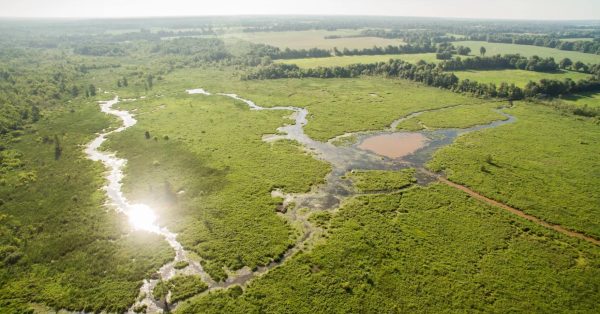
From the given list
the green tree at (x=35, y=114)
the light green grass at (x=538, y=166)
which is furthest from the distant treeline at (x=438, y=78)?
the green tree at (x=35, y=114)

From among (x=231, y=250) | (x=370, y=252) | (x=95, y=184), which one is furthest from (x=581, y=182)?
(x=95, y=184)

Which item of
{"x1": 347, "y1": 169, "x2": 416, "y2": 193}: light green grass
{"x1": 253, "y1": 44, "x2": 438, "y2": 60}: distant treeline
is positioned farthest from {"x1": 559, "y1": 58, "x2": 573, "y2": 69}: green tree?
{"x1": 347, "y1": 169, "x2": 416, "y2": 193}: light green grass

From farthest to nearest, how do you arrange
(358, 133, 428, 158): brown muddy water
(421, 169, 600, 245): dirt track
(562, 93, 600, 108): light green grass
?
(562, 93, 600, 108): light green grass → (358, 133, 428, 158): brown muddy water → (421, 169, 600, 245): dirt track

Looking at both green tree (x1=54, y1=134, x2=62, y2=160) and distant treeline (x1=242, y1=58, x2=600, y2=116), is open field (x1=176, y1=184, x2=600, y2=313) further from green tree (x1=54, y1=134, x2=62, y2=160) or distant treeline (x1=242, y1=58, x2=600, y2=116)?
distant treeline (x1=242, y1=58, x2=600, y2=116)

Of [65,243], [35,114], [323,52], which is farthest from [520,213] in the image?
[323,52]

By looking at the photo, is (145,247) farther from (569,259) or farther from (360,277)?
(569,259)

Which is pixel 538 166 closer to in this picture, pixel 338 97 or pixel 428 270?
pixel 428 270

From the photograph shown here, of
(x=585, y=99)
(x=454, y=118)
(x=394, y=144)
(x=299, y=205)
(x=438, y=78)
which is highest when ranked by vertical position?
(x=438, y=78)
